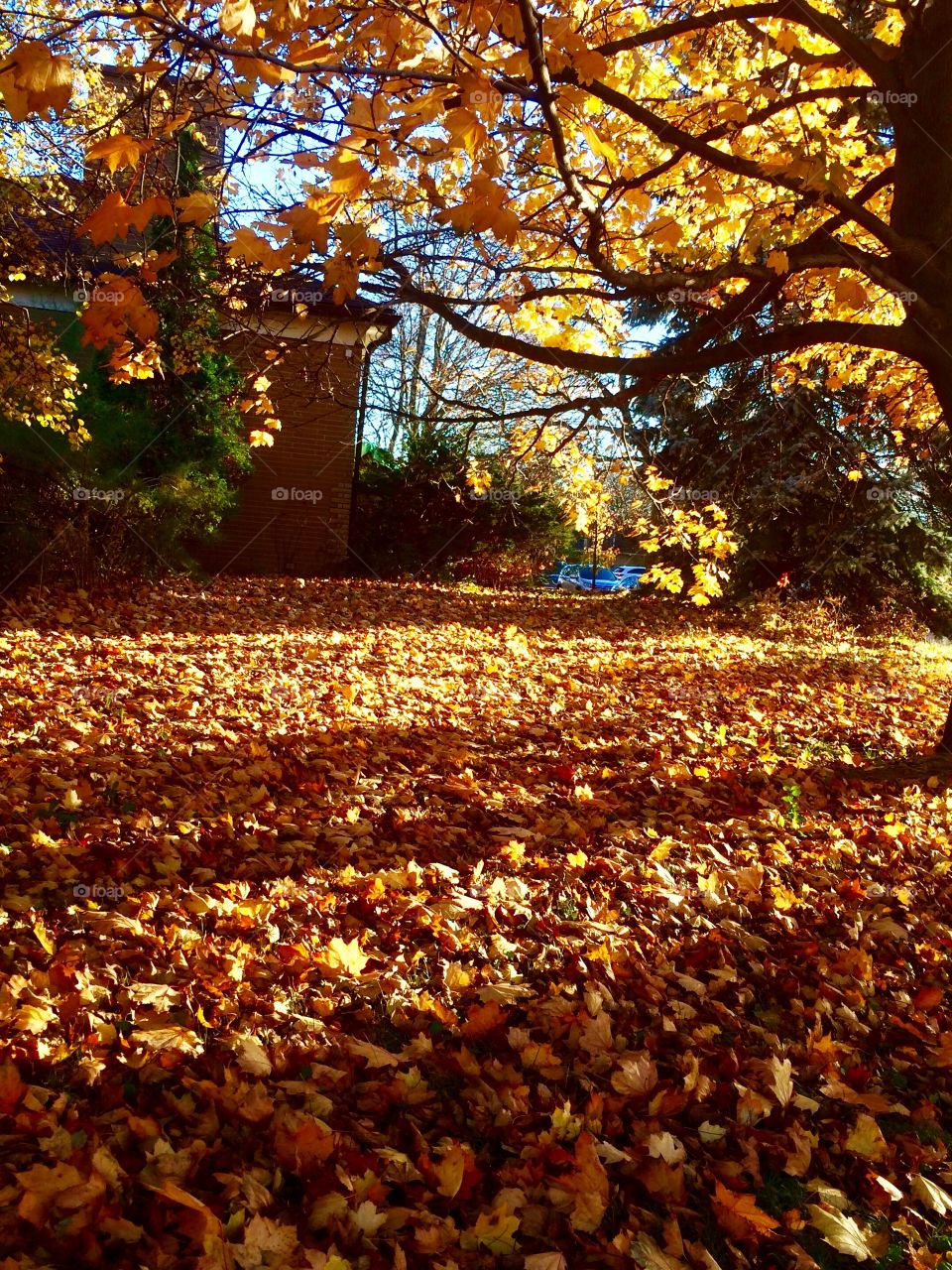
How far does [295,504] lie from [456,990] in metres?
13.9

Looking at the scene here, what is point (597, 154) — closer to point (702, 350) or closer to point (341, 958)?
point (702, 350)

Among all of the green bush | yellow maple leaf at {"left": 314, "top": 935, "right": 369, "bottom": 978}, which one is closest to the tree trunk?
yellow maple leaf at {"left": 314, "top": 935, "right": 369, "bottom": 978}

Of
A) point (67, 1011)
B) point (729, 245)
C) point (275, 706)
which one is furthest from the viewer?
point (729, 245)

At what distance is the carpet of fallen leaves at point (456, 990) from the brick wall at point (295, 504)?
940 centimetres

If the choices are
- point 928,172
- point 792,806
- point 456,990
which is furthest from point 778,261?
point 456,990

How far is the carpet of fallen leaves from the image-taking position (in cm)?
219

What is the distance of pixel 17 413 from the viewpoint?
8430mm

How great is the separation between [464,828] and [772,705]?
438 centimetres

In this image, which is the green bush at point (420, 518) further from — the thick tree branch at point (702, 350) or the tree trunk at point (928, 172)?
the tree trunk at point (928, 172)

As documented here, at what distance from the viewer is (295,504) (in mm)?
16156

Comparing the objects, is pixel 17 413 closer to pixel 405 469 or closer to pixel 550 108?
pixel 550 108

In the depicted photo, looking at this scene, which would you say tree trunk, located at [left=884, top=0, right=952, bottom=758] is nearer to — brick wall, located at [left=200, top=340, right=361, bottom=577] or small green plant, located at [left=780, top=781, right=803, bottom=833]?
small green plant, located at [left=780, top=781, right=803, bottom=833]

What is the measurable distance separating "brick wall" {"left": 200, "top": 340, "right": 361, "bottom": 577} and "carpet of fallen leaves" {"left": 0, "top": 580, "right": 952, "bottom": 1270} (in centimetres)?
940

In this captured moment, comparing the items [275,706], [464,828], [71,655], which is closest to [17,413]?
[71,655]
